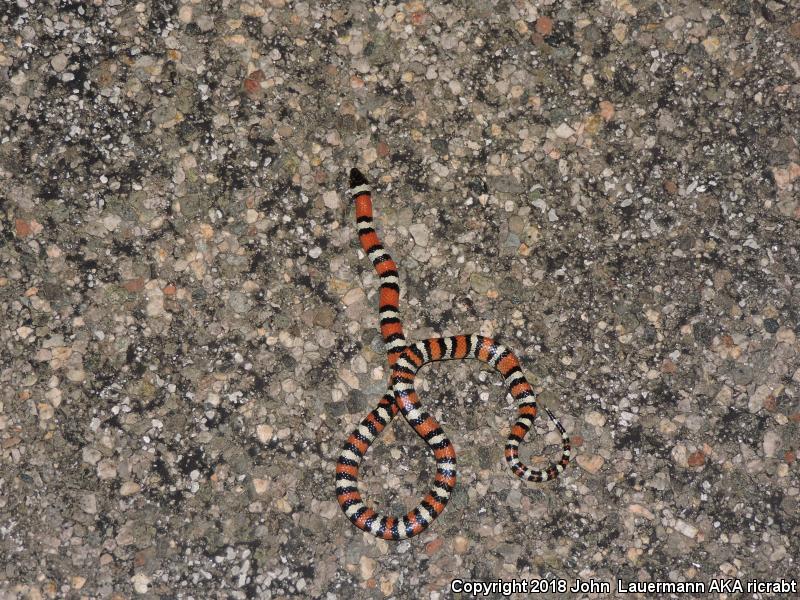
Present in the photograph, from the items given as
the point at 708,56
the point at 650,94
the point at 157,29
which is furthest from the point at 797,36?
the point at 157,29

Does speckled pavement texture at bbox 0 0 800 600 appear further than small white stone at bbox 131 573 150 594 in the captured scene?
Yes

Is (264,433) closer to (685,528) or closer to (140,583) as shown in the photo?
(140,583)

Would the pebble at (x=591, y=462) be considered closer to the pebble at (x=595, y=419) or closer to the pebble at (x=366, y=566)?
the pebble at (x=595, y=419)

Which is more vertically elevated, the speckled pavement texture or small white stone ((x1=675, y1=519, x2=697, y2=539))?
the speckled pavement texture

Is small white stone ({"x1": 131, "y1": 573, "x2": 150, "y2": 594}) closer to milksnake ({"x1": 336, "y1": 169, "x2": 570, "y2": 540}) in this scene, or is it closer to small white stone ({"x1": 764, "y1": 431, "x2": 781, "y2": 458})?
milksnake ({"x1": 336, "y1": 169, "x2": 570, "y2": 540})

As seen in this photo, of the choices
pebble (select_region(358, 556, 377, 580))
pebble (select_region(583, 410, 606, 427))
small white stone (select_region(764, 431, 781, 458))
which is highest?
pebble (select_region(583, 410, 606, 427))

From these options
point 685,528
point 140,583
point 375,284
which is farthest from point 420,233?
point 140,583

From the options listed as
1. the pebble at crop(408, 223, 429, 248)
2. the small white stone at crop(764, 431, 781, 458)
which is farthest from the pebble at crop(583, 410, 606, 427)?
the pebble at crop(408, 223, 429, 248)

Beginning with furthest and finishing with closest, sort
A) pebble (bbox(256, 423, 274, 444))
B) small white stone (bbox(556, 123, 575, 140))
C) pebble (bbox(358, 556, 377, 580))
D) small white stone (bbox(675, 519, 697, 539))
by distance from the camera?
small white stone (bbox(556, 123, 575, 140)), pebble (bbox(256, 423, 274, 444)), small white stone (bbox(675, 519, 697, 539)), pebble (bbox(358, 556, 377, 580))
